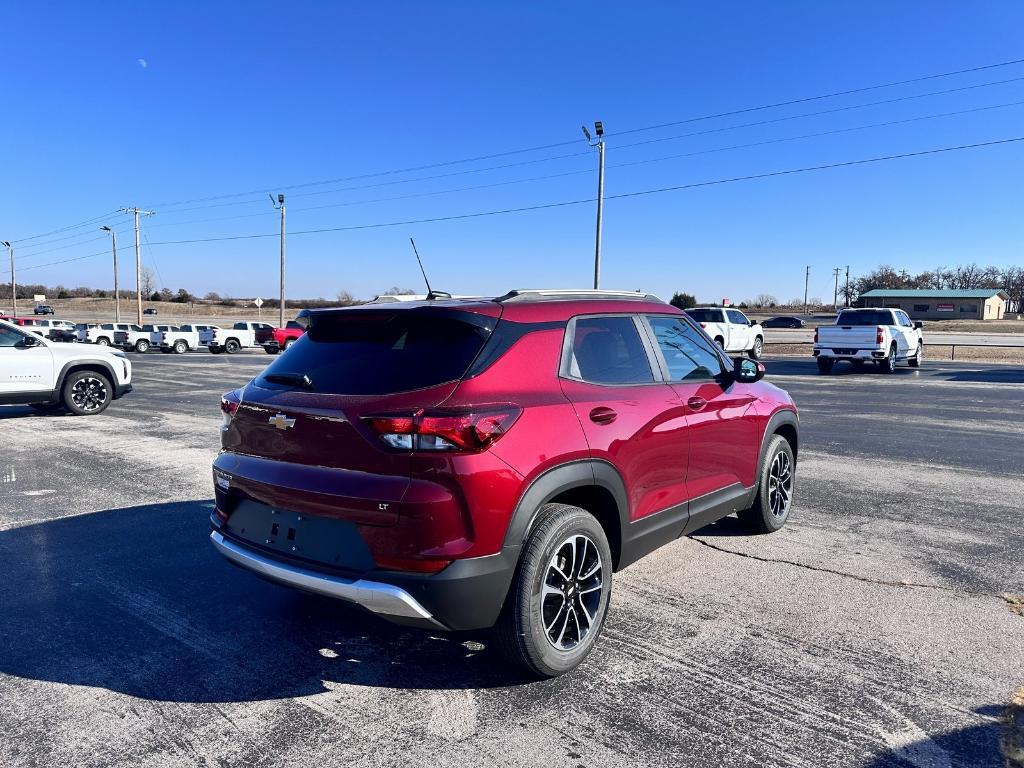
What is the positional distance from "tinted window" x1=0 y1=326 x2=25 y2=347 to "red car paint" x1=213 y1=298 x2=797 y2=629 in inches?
368

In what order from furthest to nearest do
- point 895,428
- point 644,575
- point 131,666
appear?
point 895,428 < point 644,575 < point 131,666

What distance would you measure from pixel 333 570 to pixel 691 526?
2242 millimetres

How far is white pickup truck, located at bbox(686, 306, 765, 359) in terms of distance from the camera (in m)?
26.2

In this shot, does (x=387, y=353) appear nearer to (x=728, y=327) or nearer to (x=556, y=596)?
(x=556, y=596)

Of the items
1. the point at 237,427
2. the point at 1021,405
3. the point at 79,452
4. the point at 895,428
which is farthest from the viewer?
the point at 1021,405

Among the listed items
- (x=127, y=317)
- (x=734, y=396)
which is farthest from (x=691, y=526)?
(x=127, y=317)

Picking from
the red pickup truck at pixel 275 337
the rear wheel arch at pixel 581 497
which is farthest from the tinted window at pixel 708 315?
the rear wheel arch at pixel 581 497

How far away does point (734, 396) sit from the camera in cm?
483

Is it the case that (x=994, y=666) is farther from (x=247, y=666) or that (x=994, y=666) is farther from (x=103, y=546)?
(x=103, y=546)

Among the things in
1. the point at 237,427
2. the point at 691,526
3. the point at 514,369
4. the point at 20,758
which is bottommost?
the point at 20,758

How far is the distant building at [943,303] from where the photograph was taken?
10631 cm

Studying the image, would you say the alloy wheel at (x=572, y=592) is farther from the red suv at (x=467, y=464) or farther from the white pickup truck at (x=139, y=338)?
the white pickup truck at (x=139, y=338)

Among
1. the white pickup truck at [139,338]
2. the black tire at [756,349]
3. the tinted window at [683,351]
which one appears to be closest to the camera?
the tinted window at [683,351]

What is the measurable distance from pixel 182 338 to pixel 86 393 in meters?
29.3
